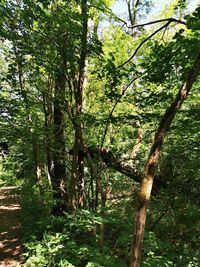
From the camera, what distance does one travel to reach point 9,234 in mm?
8961

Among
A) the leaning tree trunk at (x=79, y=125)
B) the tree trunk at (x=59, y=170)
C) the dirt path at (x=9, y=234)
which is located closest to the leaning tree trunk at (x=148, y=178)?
the leaning tree trunk at (x=79, y=125)

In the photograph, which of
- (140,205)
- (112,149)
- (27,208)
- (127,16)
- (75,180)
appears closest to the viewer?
(140,205)

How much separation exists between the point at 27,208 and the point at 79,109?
487 centimetres

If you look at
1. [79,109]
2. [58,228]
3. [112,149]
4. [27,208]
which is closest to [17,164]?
[27,208]

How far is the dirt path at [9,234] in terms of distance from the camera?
698 cm

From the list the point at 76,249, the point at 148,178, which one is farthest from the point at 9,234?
the point at 148,178

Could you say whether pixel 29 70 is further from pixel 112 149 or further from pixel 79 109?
pixel 112 149

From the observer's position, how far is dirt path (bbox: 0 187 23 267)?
6.98 meters

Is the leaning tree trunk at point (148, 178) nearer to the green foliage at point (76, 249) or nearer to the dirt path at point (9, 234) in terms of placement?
the green foliage at point (76, 249)

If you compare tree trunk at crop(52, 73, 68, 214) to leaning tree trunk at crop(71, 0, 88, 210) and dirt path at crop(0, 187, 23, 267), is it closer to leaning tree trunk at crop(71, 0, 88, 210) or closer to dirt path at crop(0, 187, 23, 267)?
leaning tree trunk at crop(71, 0, 88, 210)

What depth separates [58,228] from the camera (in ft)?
25.4

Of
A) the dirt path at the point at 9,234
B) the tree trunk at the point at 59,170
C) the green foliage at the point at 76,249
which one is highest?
the tree trunk at the point at 59,170

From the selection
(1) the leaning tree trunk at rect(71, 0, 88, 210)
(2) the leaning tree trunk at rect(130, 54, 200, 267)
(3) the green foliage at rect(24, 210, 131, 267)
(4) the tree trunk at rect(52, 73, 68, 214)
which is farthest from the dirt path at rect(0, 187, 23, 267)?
(2) the leaning tree trunk at rect(130, 54, 200, 267)

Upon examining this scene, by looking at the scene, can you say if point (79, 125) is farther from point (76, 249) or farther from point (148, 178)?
point (148, 178)
